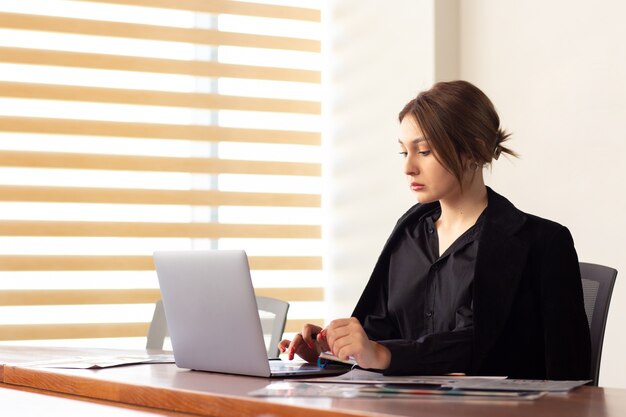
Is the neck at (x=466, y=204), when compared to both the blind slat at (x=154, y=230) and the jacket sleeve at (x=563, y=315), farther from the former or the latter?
the blind slat at (x=154, y=230)

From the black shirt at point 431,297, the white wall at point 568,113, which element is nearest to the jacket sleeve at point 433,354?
the black shirt at point 431,297

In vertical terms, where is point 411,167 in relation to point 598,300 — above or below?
above

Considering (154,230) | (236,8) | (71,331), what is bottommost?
(71,331)

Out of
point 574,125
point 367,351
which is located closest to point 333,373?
point 367,351

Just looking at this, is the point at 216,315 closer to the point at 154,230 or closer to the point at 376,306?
the point at 376,306

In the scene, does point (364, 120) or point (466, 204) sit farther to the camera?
point (364, 120)

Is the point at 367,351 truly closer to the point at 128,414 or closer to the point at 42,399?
the point at 128,414

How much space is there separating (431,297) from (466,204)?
0.22 meters

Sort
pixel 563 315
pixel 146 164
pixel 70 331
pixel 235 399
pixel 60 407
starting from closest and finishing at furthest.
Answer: pixel 235 399 < pixel 60 407 < pixel 563 315 < pixel 70 331 < pixel 146 164

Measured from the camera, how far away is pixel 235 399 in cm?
142

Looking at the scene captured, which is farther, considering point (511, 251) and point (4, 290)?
point (4, 290)

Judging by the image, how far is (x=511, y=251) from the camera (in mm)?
1977

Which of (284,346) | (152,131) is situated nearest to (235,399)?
(284,346)

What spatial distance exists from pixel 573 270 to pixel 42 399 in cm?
110
